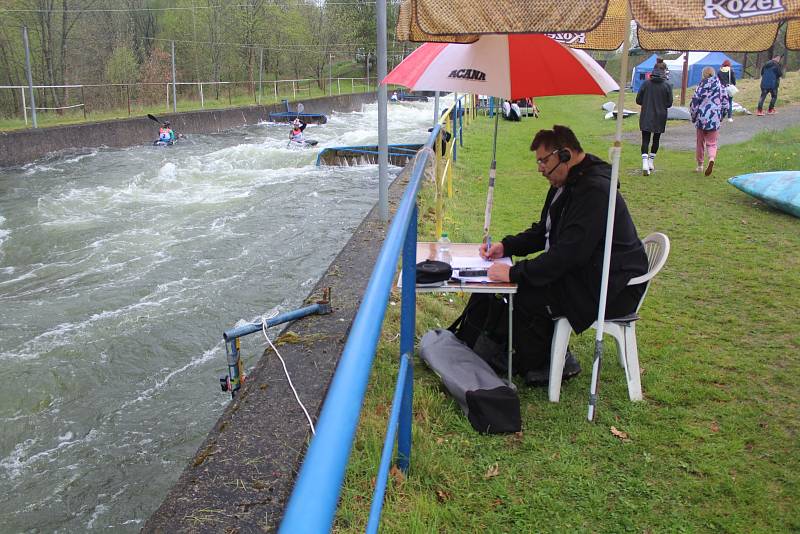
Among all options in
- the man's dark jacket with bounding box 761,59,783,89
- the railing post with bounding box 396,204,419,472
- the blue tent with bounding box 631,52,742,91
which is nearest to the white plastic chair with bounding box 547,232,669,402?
the railing post with bounding box 396,204,419,472

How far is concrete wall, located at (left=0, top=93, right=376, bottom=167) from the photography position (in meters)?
17.1

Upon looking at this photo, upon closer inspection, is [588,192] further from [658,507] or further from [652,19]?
[658,507]

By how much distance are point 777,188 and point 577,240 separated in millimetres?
6196

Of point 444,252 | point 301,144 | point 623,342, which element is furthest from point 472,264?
point 301,144

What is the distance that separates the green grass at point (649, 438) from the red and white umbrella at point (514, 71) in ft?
5.88

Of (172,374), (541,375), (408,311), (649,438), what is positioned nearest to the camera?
(408,311)

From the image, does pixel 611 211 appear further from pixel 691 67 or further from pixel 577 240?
pixel 691 67

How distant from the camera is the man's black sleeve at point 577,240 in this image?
11.5 ft

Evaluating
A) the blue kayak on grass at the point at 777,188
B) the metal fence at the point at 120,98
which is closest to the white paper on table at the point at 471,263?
the blue kayak on grass at the point at 777,188

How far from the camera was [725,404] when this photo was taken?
12.6 ft

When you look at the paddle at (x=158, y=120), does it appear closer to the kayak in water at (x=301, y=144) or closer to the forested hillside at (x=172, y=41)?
the forested hillside at (x=172, y=41)

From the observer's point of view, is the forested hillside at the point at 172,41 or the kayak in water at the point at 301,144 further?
the forested hillside at the point at 172,41

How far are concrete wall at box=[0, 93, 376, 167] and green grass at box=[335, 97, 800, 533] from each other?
52.2 feet

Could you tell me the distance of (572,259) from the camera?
3531mm
